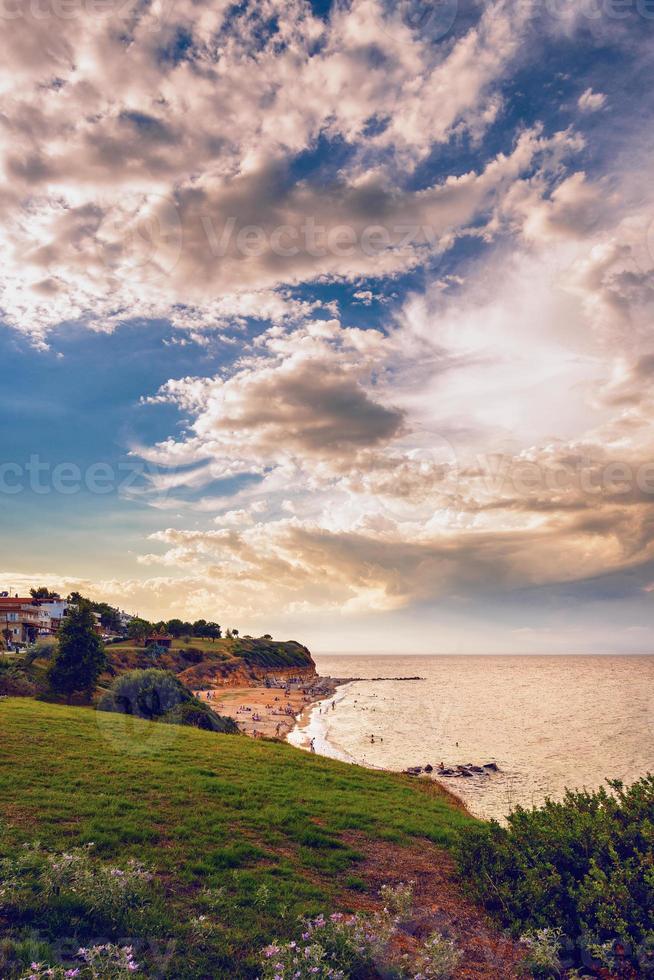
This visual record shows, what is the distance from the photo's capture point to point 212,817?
14.3 m

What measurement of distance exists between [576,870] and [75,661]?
123 feet

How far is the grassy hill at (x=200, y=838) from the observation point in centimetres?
826

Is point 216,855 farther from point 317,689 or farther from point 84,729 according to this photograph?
point 317,689

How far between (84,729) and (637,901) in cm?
2187

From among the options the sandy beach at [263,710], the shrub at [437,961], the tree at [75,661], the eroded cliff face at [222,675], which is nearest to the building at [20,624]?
the eroded cliff face at [222,675]

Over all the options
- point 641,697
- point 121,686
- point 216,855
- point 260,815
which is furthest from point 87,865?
point 641,697

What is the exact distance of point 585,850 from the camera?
419 inches

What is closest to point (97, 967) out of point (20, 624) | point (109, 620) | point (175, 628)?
A: point (20, 624)

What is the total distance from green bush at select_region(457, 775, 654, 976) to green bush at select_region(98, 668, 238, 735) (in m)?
25.4

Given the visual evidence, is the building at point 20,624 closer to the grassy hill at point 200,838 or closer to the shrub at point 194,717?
the shrub at point 194,717

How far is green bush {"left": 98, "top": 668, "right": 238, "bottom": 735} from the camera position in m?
33.6

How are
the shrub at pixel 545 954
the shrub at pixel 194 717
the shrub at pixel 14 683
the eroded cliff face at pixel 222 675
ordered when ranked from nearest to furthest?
the shrub at pixel 545 954, the shrub at pixel 194 717, the shrub at pixel 14 683, the eroded cliff face at pixel 222 675

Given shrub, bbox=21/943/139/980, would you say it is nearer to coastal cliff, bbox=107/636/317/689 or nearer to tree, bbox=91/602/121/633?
coastal cliff, bbox=107/636/317/689

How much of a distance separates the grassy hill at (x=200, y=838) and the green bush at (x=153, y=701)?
32.6ft
